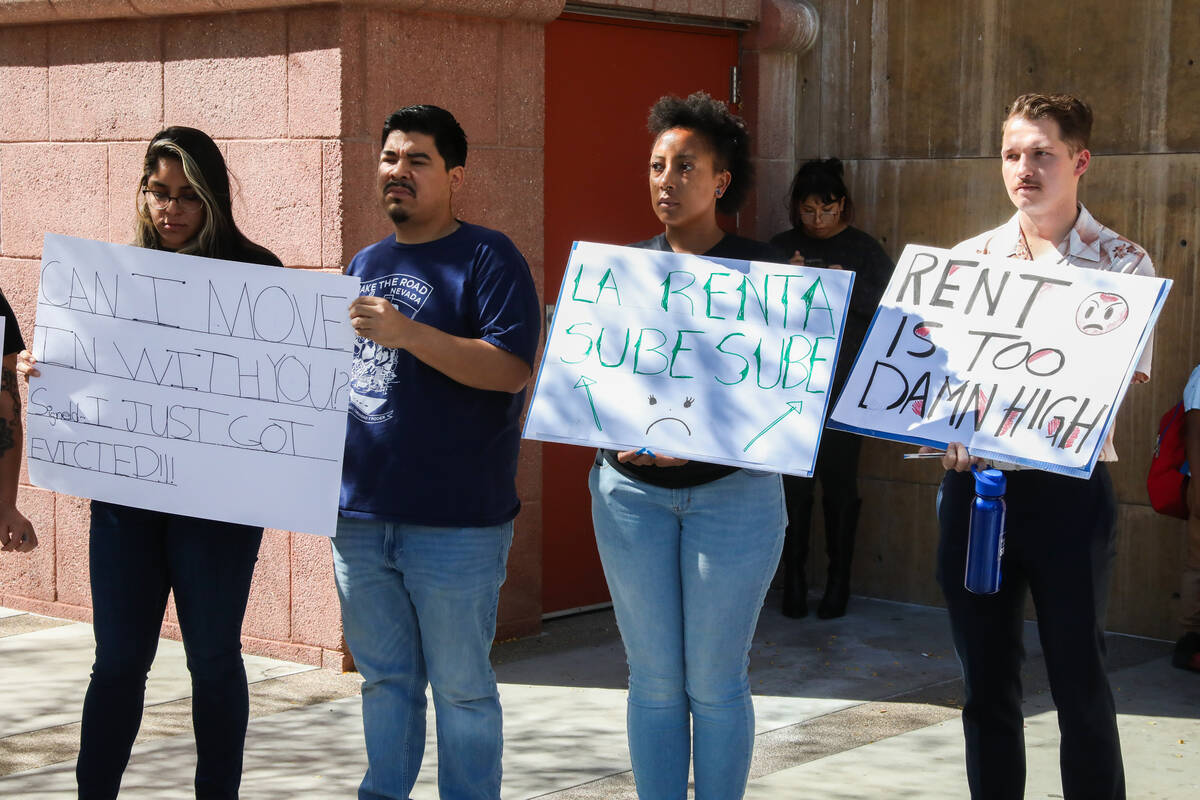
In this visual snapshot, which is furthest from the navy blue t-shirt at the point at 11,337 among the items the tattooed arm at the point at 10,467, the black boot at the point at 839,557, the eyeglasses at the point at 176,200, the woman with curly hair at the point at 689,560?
the black boot at the point at 839,557

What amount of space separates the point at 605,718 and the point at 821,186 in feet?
9.12

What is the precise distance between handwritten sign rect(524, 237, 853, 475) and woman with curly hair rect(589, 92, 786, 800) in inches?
Answer: 4.1

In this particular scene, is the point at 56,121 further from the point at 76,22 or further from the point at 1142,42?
the point at 1142,42

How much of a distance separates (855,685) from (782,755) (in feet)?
3.23

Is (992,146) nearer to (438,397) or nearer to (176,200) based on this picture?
(438,397)

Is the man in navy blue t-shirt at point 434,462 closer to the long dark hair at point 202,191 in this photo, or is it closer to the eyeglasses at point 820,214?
the long dark hair at point 202,191

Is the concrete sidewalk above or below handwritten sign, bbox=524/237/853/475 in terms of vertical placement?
below

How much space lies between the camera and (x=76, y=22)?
6.64m

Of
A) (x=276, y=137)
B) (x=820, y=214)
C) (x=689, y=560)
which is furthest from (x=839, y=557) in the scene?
(x=689, y=560)

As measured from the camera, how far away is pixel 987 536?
3.66 meters

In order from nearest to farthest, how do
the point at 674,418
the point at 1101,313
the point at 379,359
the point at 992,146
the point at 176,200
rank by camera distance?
the point at 1101,313 < the point at 674,418 < the point at 379,359 < the point at 176,200 < the point at 992,146

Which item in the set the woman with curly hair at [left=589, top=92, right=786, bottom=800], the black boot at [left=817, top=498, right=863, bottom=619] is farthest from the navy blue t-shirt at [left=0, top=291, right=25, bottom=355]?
the black boot at [left=817, top=498, right=863, bottom=619]

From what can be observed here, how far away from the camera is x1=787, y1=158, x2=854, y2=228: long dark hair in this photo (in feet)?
23.2

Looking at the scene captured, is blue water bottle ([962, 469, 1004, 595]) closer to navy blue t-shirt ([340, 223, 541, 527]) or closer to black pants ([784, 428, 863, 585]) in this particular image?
navy blue t-shirt ([340, 223, 541, 527])
